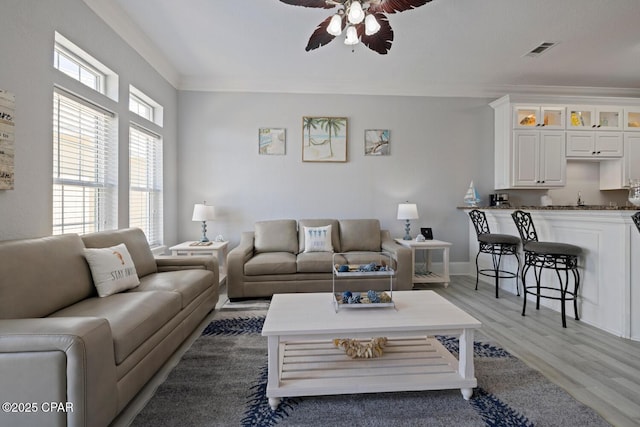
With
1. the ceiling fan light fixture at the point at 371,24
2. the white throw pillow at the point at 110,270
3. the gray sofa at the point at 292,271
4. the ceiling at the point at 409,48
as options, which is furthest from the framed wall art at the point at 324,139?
the white throw pillow at the point at 110,270

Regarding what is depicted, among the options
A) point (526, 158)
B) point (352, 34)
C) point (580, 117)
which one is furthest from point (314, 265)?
point (580, 117)

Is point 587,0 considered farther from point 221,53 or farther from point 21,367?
point 21,367

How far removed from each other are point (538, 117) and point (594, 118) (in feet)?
2.86

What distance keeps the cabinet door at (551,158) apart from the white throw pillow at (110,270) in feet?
17.3

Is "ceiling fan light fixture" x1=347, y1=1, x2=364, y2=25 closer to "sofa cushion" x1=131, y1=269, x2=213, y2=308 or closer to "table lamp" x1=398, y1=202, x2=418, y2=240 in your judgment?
"sofa cushion" x1=131, y1=269, x2=213, y2=308

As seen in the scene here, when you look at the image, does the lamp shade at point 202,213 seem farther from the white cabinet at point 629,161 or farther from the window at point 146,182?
the white cabinet at point 629,161

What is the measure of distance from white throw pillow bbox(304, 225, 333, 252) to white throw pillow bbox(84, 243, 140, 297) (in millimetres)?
2001

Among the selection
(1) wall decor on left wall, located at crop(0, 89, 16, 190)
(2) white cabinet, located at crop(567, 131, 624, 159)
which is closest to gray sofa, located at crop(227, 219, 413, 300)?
(1) wall decor on left wall, located at crop(0, 89, 16, 190)

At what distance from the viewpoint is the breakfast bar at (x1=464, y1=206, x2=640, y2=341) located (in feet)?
8.03

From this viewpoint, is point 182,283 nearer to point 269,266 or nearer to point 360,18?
point 269,266

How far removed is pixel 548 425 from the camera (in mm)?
1477

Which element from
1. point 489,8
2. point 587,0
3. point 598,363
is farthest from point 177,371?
point 587,0

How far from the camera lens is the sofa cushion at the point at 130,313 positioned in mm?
1526

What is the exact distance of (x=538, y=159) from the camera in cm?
444
